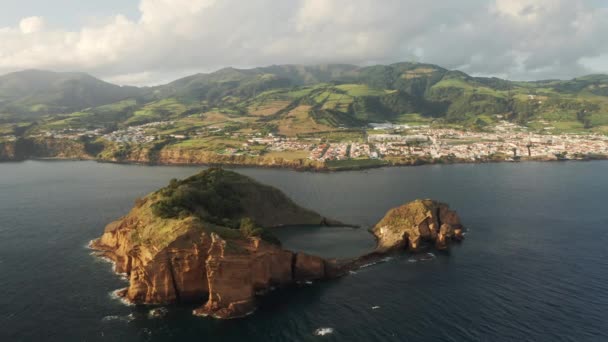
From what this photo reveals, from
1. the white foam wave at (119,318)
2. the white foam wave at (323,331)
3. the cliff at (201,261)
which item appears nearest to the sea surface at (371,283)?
the white foam wave at (323,331)

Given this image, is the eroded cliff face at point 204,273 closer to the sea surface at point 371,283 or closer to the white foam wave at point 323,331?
the sea surface at point 371,283

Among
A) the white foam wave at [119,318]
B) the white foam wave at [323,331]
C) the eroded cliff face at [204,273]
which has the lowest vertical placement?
the white foam wave at [323,331]

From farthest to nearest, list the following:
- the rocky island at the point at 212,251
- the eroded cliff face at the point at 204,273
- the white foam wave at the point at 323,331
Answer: the rocky island at the point at 212,251 < the eroded cliff face at the point at 204,273 < the white foam wave at the point at 323,331

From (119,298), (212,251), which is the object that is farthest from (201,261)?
(119,298)

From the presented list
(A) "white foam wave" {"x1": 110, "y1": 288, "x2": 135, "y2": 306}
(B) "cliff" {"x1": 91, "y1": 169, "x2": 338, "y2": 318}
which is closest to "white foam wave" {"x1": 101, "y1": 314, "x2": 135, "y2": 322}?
(A) "white foam wave" {"x1": 110, "y1": 288, "x2": 135, "y2": 306}

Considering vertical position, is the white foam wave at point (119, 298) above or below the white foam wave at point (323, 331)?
above

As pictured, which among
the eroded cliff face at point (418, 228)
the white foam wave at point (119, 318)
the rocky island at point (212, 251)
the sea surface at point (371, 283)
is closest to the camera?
the sea surface at point (371, 283)

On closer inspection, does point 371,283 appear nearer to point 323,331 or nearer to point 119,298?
point 323,331
